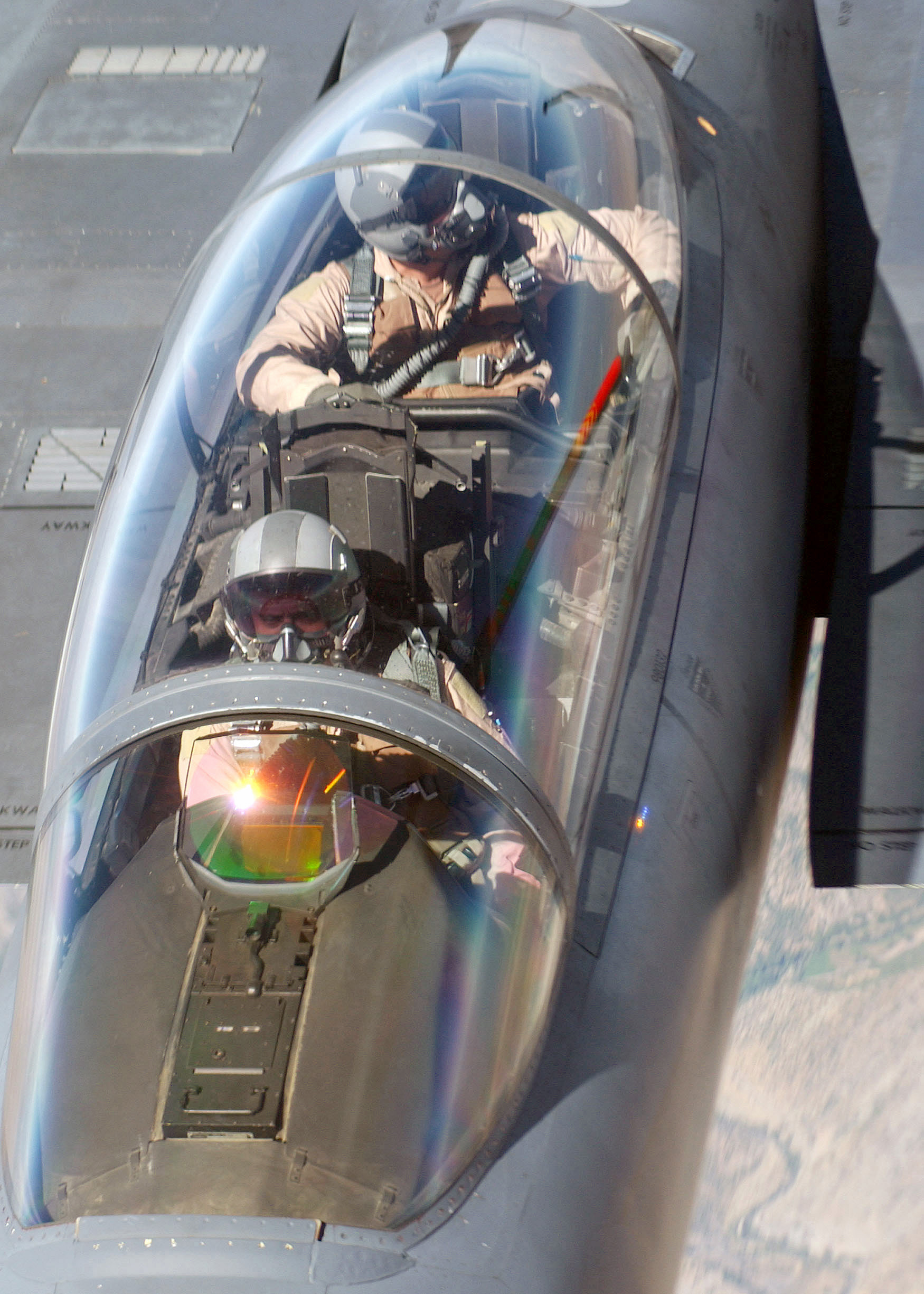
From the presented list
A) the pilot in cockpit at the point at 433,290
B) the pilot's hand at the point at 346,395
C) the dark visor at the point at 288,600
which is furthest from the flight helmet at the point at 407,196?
the dark visor at the point at 288,600

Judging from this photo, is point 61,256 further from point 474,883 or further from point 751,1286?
point 751,1286

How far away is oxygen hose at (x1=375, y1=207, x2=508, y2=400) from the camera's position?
12.4ft


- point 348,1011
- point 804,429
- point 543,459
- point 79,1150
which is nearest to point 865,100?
point 804,429

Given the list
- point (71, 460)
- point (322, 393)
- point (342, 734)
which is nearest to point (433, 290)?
point (322, 393)

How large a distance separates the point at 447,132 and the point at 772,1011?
10.1 feet

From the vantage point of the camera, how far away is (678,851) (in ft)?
9.11

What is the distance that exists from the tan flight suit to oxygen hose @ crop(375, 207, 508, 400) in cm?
2

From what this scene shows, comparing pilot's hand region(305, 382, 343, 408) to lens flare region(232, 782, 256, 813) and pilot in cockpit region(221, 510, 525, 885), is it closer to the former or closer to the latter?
pilot in cockpit region(221, 510, 525, 885)

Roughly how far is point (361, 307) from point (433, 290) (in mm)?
245

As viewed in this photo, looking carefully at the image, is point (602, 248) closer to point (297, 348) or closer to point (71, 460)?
point (297, 348)

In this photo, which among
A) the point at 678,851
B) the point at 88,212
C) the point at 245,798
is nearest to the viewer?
the point at 245,798

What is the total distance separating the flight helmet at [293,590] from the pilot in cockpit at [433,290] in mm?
967

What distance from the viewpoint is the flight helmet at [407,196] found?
3.50 meters

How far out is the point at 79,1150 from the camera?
2180 millimetres
